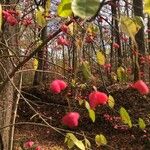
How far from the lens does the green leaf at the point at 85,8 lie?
0.95 metres

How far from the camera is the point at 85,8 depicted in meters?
0.96

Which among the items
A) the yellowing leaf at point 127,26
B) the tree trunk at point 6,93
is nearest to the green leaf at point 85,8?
the yellowing leaf at point 127,26

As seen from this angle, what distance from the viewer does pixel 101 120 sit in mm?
9680

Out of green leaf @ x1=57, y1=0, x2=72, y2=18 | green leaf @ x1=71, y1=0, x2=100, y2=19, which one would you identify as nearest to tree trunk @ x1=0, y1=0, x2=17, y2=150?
Result: green leaf @ x1=57, y1=0, x2=72, y2=18

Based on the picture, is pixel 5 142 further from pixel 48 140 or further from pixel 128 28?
pixel 48 140

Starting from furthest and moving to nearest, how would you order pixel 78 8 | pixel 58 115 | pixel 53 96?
1. pixel 53 96
2. pixel 58 115
3. pixel 78 8

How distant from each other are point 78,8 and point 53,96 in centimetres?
1106

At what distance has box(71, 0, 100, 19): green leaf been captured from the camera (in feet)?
3.11

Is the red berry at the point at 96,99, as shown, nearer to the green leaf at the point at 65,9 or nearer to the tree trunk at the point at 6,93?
the green leaf at the point at 65,9

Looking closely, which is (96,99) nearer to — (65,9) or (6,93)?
(65,9)

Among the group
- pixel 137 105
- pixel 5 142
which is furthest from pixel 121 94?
pixel 5 142

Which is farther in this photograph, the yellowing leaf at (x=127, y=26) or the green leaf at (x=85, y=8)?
the yellowing leaf at (x=127, y=26)

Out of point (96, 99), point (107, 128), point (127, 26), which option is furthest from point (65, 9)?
point (107, 128)

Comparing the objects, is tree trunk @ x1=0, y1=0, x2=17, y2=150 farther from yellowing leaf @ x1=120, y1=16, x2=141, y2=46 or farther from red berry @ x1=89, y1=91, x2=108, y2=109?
yellowing leaf @ x1=120, y1=16, x2=141, y2=46
